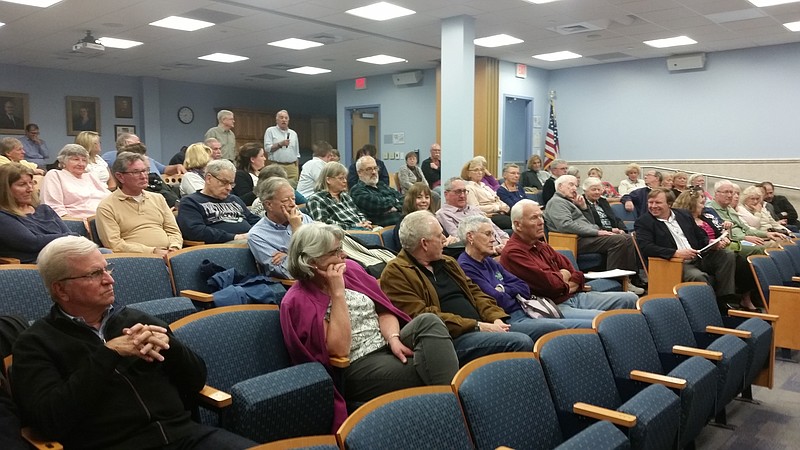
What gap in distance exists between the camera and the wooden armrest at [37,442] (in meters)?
Result: 1.62

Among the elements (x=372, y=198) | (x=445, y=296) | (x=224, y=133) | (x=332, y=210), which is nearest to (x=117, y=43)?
(x=224, y=133)

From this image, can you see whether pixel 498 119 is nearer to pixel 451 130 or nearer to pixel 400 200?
pixel 451 130

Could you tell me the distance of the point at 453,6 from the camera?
23.4 feet

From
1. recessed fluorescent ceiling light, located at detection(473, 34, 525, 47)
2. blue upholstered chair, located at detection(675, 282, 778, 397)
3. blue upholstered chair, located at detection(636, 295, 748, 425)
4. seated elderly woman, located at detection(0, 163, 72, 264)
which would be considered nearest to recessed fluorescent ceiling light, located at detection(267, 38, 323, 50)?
recessed fluorescent ceiling light, located at detection(473, 34, 525, 47)

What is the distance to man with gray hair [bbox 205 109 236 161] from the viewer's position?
728cm

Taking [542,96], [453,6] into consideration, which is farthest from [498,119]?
[453,6]

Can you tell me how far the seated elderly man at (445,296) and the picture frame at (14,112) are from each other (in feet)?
35.6

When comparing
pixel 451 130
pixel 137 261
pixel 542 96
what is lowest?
pixel 137 261

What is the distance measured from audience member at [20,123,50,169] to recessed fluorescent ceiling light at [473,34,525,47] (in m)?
7.66

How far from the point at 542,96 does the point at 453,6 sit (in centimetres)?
504

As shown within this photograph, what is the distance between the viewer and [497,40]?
9.08 meters

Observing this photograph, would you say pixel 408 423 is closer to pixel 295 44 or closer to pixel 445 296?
pixel 445 296

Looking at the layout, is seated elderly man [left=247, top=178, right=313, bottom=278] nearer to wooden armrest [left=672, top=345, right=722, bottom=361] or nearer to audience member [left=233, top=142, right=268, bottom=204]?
audience member [left=233, top=142, right=268, bottom=204]

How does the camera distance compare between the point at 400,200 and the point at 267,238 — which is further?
the point at 400,200
